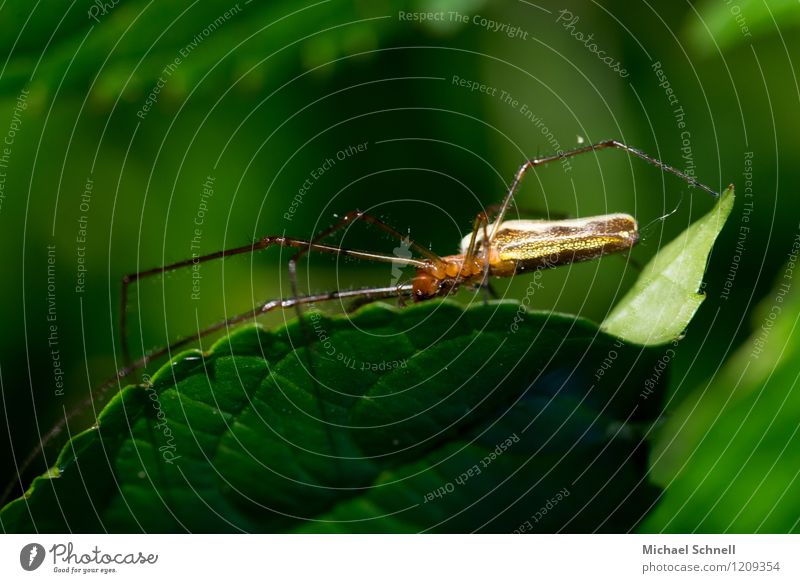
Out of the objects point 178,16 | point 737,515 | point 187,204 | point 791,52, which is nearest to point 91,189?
point 187,204

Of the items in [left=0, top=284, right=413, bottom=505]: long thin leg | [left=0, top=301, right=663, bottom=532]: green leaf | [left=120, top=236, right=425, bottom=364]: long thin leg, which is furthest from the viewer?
[left=120, top=236, right=425, bottom=364]: long thin leg

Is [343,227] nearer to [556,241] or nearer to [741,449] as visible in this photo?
[556,241]

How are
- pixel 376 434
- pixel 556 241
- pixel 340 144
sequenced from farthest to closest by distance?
pixel 556 241, pixel 340 144, pixel 376 434

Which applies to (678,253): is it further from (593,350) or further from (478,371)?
(478,371)

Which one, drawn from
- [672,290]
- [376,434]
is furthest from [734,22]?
[376,434]

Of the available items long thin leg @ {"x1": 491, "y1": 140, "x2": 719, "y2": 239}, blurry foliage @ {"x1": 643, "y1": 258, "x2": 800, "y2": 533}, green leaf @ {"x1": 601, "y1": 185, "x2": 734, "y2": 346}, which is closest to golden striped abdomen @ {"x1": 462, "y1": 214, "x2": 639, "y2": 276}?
long thin leg @ {"x1": 491, "y1": 140, "x2": 719, "y2": 239}

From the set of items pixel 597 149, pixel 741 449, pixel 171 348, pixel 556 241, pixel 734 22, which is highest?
pixel 734 22

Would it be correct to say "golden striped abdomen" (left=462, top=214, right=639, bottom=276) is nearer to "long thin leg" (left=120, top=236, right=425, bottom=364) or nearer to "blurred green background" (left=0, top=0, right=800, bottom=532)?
"blurred green background" (left=0, top=0, right=800, bottom=532)
